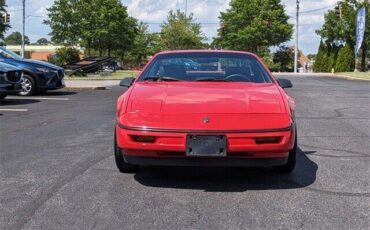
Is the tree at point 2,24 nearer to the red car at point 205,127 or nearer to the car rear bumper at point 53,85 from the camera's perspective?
the car rear bumper at point 53,85

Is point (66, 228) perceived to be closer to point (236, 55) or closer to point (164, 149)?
point (164, 149)

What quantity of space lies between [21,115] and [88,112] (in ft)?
4.59

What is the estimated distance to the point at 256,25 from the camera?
59.2 metres

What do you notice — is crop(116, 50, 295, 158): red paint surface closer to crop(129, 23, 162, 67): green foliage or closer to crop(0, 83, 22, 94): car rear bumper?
crop(0, 83, 22, 94): car rear bumper

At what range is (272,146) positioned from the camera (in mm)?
4934

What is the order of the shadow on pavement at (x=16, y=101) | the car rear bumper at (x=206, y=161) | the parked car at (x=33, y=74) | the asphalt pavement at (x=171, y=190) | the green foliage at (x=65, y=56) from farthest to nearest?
the green foliage at (x=65, y=56) → the parked car at (x=33, y=74) → the shadow on pavement at (x=16, y=101) → the car rear bumper at (x=206, y=161) → the asphalt pavement at (x=171, y=190)

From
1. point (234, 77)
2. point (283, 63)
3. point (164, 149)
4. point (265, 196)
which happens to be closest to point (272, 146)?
point (265, 196)

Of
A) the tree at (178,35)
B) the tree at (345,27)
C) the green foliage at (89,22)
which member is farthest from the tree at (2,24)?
the tree at (345,27)

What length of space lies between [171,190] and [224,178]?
2.30 feet

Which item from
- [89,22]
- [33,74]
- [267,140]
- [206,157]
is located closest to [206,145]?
[206,157]

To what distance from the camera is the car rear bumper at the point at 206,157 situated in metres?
4.86

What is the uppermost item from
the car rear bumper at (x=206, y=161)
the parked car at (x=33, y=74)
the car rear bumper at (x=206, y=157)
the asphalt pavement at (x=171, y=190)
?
the parked car at (x=33, y=74)

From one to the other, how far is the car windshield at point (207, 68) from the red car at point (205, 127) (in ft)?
1.76

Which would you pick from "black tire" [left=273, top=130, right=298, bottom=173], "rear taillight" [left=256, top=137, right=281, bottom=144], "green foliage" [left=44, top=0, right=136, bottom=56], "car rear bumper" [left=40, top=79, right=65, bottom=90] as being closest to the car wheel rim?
"car rear bumper" [left=40, top=79, right=65, bottom=90]
